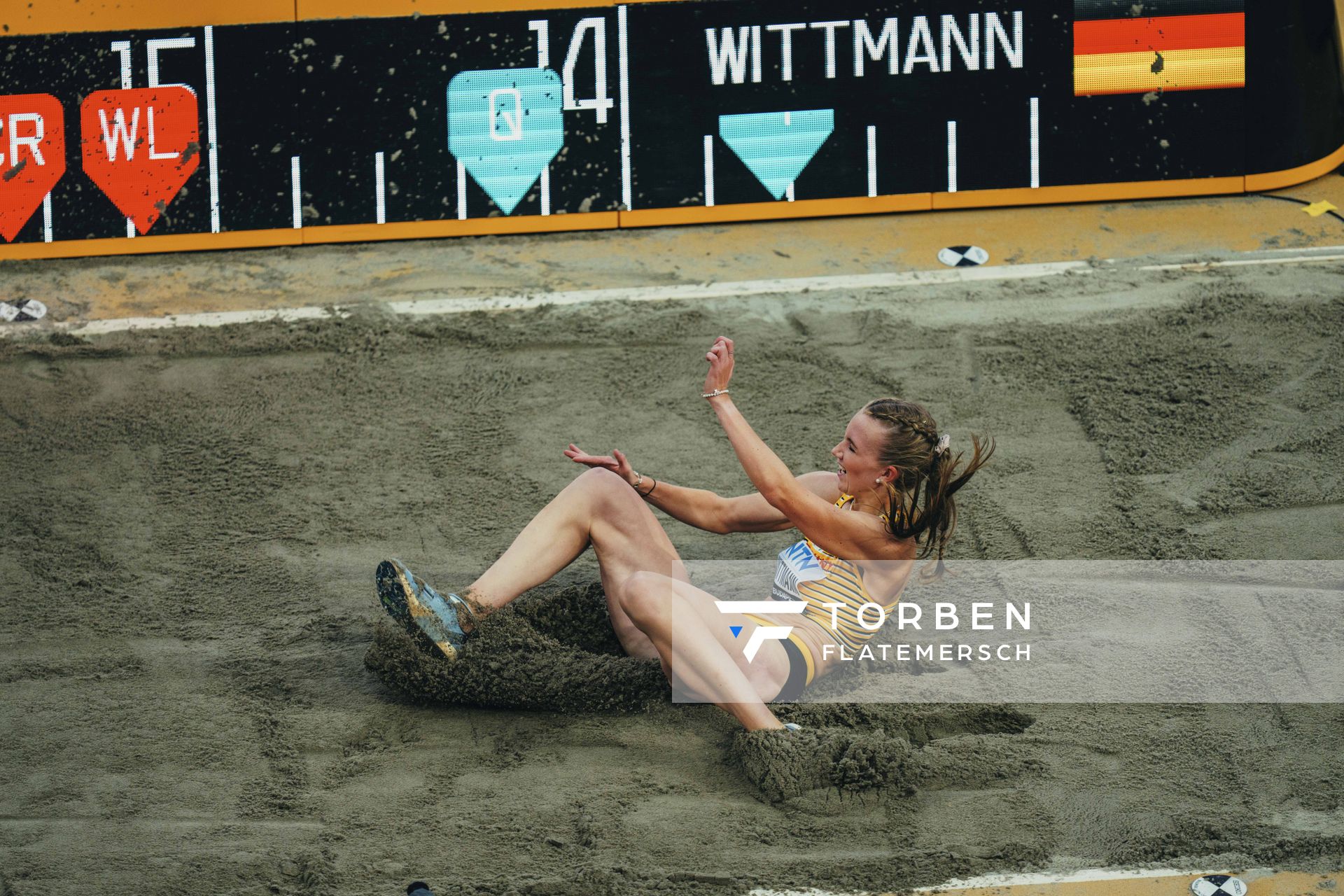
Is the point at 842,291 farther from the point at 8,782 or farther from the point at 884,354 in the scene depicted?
the point at 8,782

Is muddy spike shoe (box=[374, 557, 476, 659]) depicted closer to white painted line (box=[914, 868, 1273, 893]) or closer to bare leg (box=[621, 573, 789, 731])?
bare leg (box=[621, 573, 789, 731])

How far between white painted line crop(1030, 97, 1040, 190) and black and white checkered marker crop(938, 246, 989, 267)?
0.54m

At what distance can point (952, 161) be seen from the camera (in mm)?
7258

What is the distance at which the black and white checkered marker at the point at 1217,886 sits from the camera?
3652mm

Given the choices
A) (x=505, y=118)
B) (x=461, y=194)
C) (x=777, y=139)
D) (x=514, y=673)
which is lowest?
(x=514, y=673)

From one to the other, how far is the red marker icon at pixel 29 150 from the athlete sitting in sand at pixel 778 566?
4190 millimetres

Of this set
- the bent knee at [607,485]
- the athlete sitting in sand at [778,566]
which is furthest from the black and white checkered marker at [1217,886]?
the bent knee at [607,485]

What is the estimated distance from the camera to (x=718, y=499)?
4.82 metres

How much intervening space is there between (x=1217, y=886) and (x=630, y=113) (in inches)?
193

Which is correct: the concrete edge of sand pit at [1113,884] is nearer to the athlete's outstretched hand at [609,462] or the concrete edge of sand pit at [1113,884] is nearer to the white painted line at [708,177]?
the athlete's outstretched hand at [609,462]

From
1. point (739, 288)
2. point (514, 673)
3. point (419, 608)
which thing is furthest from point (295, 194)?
point (514, 673)

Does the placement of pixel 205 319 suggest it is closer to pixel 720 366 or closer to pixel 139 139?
pixel 139 139

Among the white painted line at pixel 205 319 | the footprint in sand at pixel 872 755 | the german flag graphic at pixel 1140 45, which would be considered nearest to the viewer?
the footprint in sand at pixel 872 755

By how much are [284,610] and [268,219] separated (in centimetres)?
293
